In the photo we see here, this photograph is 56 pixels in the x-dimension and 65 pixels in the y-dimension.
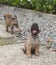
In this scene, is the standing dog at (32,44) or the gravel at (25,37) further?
the standing dog at (32,44)

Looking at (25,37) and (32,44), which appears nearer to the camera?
(32,44)

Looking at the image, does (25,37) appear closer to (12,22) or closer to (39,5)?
(12,22)

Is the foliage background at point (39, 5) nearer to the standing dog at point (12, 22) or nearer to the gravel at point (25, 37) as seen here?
the gravel at point (25, 37)

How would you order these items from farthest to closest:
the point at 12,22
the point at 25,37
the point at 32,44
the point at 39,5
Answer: the point at 39,5 < the point at 12,22 < the point at 25,37 < the point at 32,44

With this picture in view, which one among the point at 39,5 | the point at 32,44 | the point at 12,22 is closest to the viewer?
the point at 32,44

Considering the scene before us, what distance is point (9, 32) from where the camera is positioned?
11.3 meters

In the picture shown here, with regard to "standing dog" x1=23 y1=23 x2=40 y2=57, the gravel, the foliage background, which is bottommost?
the gravel

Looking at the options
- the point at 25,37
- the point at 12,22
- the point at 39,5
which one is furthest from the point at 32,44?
the point at 39,5

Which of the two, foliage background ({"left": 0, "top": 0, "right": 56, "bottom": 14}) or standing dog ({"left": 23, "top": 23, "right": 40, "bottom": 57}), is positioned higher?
foliage background ({"left": 0, "top": 0, "right": 56, "bottom": 14})

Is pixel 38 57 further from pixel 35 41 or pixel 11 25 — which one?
pixel 11 25

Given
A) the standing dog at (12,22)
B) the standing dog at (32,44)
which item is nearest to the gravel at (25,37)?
the standing dog at (32,44)

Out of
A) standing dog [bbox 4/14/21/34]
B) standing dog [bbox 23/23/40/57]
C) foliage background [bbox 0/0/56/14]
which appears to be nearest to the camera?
standing dog [bbox 23/23/40/57]

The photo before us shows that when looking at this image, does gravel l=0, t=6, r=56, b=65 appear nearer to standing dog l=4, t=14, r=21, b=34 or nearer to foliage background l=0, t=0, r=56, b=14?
standing dog l=4, t=14, r=21, b=34

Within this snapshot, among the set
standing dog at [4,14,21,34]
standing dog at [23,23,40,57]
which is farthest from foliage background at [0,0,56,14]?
standing dog at [23,23,40,57]
